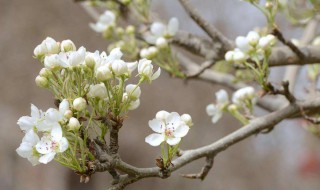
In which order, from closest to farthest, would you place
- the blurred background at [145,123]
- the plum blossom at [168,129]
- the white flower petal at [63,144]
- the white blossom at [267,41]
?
1. the white flower petal at [63,144]
2. the plum blossom at [168,129]
3. the white blossom at [267,41]
4. the blurred background at [145,123]

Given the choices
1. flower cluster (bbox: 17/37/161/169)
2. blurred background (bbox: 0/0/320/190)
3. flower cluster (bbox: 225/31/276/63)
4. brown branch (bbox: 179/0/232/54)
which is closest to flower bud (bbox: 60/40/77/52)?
flower cluster (bbox: 17/37/161/169)

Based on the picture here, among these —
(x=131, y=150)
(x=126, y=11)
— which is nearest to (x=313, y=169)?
(x=131, y=150)

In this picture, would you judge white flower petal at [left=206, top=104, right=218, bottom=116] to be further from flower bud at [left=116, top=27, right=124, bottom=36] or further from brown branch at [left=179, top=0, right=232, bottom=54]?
flower bud at [left=116, top=27, right=124, bottom=36]

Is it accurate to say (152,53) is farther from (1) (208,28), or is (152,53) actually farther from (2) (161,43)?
(1) (208,28)

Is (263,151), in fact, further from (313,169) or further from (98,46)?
(98,46)

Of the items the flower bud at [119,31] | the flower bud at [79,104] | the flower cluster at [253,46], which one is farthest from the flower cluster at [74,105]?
the flower bud at [119,31]

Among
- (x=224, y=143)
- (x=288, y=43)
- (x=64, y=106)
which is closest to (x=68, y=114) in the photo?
(x=64, y=106)

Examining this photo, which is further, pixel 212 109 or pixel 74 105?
pixel 212 109

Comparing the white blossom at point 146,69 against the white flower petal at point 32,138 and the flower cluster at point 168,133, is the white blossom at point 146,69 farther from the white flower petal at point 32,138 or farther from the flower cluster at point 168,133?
the white flower petal at point 32,138
